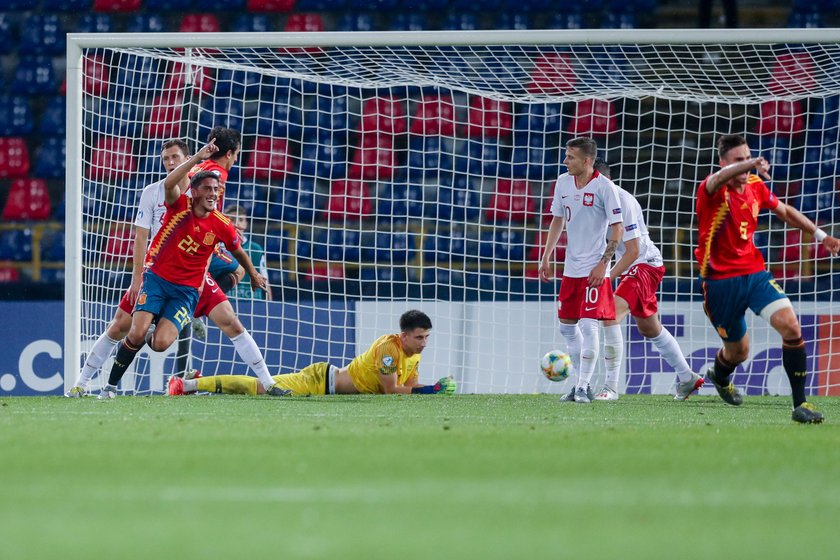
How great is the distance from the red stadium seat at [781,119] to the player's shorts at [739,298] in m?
5.33

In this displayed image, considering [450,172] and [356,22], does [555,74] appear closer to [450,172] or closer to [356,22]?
[450,172]

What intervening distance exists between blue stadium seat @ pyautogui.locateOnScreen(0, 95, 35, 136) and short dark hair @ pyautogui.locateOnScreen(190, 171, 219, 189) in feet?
22.1

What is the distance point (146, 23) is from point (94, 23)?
0.64 meters

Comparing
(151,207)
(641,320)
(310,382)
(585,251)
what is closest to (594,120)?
(641,320)

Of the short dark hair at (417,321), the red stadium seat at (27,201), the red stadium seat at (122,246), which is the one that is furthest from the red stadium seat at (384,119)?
the short dark hair at (417,321)

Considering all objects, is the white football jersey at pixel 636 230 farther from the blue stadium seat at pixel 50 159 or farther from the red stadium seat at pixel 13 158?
the red stadium seat at pixel 13 158

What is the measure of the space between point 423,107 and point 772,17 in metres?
4.65

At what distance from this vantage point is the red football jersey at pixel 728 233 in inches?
278

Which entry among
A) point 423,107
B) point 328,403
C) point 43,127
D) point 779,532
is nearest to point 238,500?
point 779,532

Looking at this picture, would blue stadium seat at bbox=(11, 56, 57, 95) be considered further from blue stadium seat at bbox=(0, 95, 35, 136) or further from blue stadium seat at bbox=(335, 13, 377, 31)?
blue stadium seat at bbox=(335, 13, 377, 31)

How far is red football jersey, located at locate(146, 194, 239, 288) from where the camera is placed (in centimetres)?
854

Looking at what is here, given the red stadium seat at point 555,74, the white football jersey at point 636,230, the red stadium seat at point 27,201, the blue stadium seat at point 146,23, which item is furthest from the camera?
the blue stadium seat at point 146,23

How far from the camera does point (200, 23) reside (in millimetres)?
15062

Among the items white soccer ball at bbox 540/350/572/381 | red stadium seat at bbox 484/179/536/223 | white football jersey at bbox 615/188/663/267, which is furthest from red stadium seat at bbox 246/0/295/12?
white soccer ball at bbox 540/350/572/381
